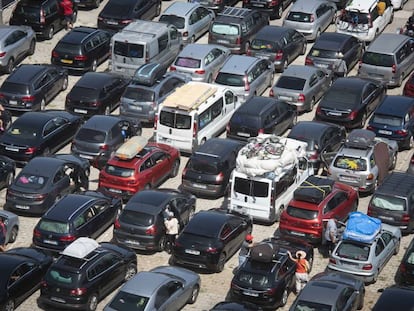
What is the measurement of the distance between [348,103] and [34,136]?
1093 centimetres

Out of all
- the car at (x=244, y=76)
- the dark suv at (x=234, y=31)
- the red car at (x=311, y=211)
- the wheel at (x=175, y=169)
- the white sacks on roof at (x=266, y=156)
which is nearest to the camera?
the red car at (x=311, y=211)

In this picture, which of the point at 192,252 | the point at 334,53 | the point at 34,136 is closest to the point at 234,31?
the point at 334,53

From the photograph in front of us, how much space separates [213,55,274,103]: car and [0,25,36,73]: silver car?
8.39m

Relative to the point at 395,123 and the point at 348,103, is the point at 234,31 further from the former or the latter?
the point at 395,123

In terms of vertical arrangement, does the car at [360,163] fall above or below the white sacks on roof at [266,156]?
below

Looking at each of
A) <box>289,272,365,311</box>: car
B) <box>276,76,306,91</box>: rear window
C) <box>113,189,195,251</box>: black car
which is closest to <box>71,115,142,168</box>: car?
<box>113,189,195,251</box>: black car

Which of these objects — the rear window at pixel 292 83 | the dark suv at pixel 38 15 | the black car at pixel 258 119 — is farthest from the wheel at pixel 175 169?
the dark suv at pixel 38 15

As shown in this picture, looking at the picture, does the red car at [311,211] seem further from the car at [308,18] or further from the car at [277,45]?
the car at [308,18]

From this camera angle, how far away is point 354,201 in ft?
121

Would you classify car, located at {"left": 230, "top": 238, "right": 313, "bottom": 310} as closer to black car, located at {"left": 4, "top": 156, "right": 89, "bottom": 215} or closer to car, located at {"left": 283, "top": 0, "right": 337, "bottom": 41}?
black car, located at {"left": 4, "top": 156, "right": 89, "bottom": 215}

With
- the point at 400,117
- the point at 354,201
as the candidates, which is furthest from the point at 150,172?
the point at 400,117

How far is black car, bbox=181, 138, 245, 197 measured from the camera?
38000 mm

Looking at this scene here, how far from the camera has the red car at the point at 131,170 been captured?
123ft

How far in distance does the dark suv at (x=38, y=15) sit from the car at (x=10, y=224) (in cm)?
1532
